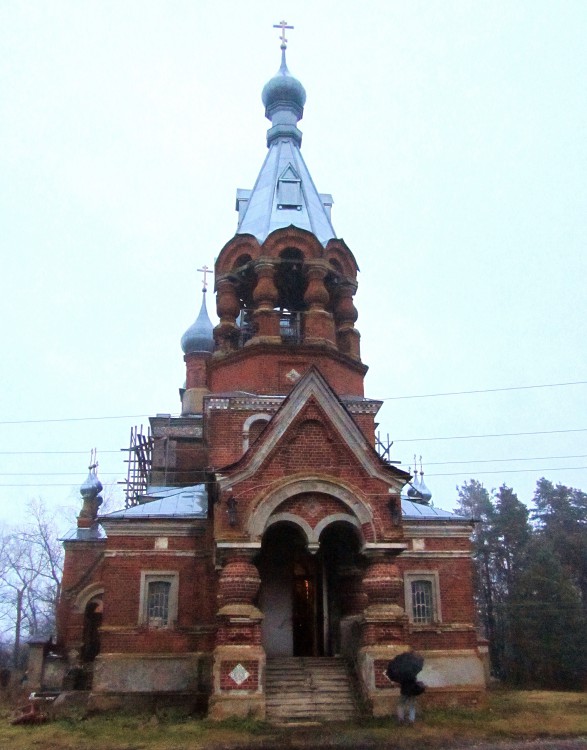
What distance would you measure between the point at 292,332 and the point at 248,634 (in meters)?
7.98

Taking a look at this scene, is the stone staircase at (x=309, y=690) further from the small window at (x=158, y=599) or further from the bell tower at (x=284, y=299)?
the bell tower at (x=284, y=299)

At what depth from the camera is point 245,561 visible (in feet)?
42.1

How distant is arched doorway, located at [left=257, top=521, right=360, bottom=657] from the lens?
14.8 meters

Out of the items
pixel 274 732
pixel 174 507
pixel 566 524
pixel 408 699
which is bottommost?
pixel 274 732

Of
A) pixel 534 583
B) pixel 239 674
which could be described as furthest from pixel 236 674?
pixel 534 583

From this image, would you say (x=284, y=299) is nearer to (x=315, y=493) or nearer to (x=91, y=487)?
(x=315, y=493)

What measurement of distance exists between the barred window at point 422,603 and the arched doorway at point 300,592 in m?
2.38

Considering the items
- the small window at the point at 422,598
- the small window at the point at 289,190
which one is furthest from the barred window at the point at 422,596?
the small window at the point at 289,190

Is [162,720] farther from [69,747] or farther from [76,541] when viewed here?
[76,541]

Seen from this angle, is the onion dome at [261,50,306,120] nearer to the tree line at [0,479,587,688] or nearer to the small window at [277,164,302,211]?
the small window at [277,164,302,211]

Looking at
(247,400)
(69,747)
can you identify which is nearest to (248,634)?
(69,747)

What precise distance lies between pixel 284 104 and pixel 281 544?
14.1 metres

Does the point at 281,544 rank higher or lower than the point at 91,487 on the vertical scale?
lower

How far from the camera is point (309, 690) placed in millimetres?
12859
